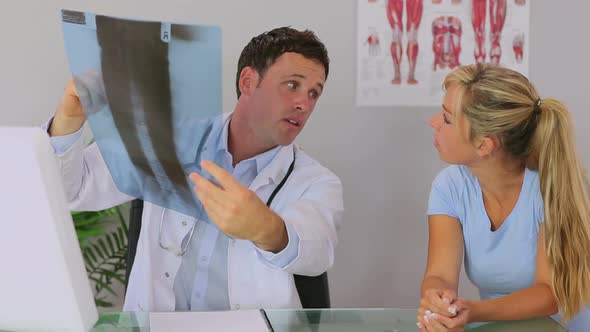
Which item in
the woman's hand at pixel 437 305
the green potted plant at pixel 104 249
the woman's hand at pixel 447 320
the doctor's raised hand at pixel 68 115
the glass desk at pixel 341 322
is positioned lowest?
the green potted plant at pixel 104 249

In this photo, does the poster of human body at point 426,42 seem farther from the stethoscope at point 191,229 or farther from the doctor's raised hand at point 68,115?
the doctor's raised hand at point 68,115

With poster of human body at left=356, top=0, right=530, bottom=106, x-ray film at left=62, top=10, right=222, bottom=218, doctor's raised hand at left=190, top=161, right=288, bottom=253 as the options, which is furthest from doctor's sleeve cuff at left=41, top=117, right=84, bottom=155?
poster of human body at left=356, top=0, right=530, bottom=106

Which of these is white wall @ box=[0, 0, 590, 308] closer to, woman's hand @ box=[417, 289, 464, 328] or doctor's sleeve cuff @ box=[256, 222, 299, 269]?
doctor's sleeve cuff @ box=[256, 222, 299, 269]

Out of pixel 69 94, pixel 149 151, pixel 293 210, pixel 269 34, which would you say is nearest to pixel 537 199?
pixel 293 210

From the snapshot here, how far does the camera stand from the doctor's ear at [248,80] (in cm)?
195

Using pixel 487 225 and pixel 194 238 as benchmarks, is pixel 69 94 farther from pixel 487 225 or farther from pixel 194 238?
pixel 487 225

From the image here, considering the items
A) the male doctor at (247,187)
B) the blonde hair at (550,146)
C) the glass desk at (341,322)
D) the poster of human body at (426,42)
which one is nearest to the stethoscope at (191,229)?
the male doctor at (247,187)

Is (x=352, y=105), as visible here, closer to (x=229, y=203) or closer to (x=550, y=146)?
(x=550, y=146)

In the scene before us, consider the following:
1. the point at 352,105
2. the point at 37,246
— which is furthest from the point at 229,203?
the point at 352,105

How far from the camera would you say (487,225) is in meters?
1.91

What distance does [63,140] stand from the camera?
1780 mm

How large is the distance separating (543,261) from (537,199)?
0.55 ft

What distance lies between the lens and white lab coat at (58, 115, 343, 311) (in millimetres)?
1835

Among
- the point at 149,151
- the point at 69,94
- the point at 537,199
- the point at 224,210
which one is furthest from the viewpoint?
the point at 537,199
